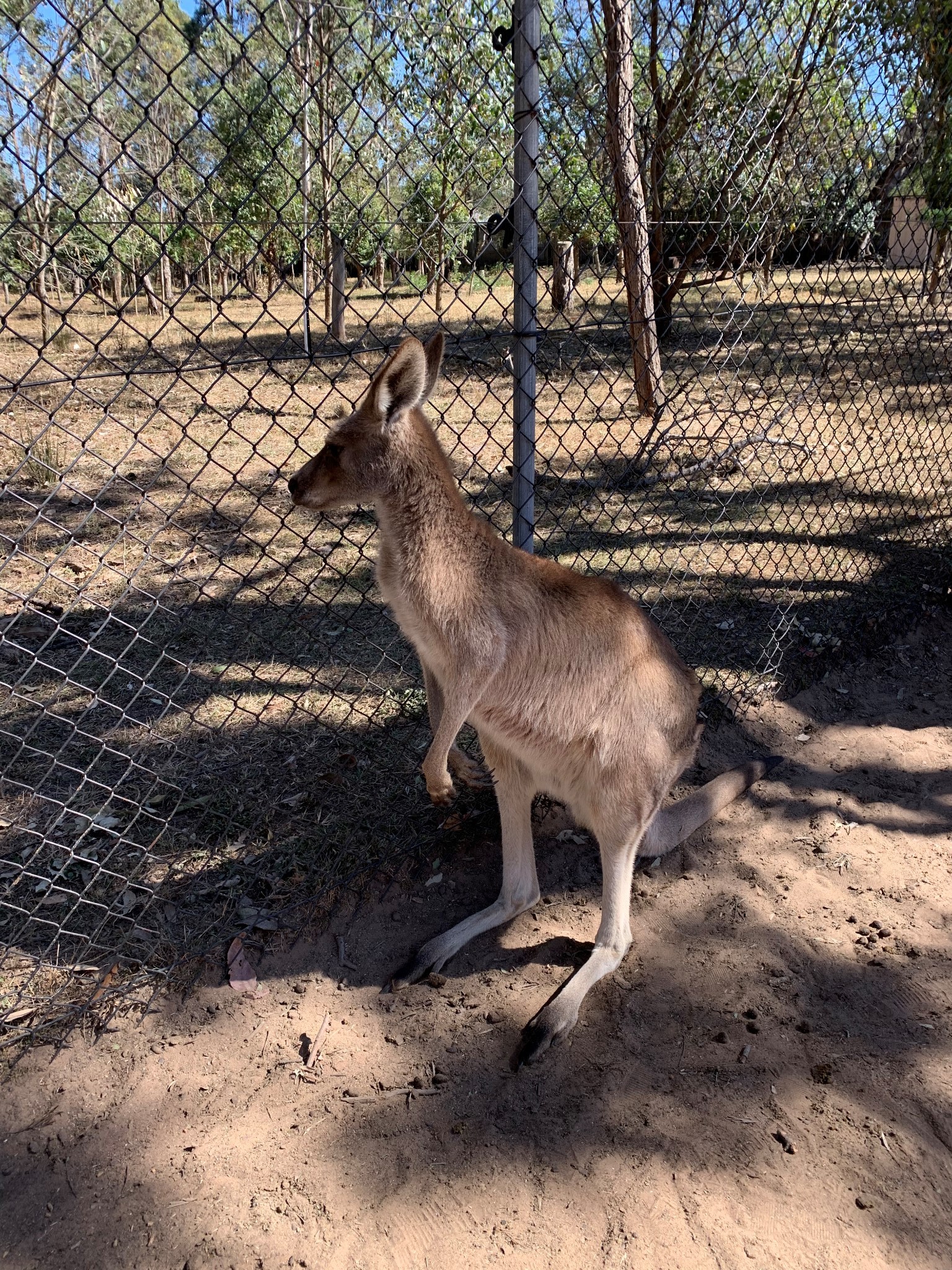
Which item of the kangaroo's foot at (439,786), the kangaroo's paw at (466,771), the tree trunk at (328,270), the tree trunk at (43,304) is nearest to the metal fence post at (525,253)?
the tree trunk at (328,270)

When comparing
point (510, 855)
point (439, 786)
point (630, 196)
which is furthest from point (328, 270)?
point (630, 196)

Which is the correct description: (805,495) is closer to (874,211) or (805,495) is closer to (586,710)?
(874,211)

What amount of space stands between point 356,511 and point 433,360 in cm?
250

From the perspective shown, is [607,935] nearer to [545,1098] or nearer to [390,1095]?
[545,1098]

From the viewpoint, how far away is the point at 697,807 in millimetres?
2740

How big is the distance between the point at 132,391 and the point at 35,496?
112 inches

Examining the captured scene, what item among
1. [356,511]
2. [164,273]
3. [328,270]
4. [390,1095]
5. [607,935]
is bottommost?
[390,1095]

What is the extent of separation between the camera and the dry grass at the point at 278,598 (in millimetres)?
2480

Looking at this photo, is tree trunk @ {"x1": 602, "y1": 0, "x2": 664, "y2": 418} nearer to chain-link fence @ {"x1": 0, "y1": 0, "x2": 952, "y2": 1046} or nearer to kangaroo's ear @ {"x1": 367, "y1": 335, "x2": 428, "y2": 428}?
chain-link fence @ {"x1": 0, "y1": 0, "x2": 952, "y2": 1046}

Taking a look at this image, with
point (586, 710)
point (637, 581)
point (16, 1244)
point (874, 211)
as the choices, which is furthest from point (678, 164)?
point (16, 1244)

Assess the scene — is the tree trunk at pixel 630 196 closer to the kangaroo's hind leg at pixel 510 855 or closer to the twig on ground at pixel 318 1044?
the kangaroo's hind leg at pixel 510 855

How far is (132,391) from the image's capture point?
788 centimetres

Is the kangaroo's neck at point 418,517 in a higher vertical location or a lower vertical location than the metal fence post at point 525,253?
lower

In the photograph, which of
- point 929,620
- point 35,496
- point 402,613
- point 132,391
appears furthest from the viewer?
point 132,391
